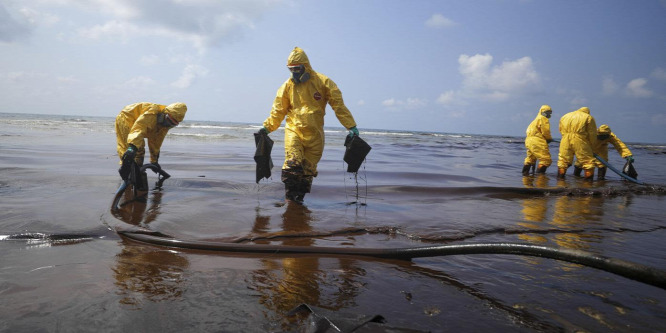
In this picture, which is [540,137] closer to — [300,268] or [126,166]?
[300,268]

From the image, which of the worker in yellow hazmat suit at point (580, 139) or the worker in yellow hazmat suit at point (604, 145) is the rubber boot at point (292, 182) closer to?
the worker in yellow hazmat suit at point (580, 139)

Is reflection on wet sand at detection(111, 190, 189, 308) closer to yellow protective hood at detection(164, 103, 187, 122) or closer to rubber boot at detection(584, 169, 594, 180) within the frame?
yellow protective hood at detection(164, 103, 187, 122)

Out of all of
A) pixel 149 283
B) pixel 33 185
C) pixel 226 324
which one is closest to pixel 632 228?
pixel 226 324

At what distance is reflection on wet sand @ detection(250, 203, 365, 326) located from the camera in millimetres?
1926

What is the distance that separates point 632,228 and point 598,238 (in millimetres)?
891

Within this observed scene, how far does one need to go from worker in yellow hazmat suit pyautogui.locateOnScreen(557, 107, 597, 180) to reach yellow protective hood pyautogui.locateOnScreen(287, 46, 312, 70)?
287 inches

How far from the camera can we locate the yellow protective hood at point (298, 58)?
4.78 meters

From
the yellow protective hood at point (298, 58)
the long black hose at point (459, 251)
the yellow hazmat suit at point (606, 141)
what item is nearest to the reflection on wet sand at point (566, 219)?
the long black hose at point (459, 251)

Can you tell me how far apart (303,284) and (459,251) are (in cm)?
95

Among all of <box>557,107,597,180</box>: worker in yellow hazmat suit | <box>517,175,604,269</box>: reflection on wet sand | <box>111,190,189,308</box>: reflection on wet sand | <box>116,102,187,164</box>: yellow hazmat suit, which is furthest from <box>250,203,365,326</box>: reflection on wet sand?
<box>557,107,597,180</box>: worker in yellow hazmat suit

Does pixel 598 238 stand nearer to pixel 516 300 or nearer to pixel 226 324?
pixel 516 300

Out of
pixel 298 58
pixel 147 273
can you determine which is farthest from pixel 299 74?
pixel 147 273

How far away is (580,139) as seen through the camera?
886 cm

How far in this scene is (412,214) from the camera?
4.45 meters
